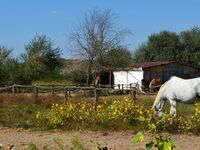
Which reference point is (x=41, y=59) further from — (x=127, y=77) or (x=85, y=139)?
(x=85, y=139)

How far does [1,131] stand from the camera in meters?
15.1

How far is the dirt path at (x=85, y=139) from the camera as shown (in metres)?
11.6

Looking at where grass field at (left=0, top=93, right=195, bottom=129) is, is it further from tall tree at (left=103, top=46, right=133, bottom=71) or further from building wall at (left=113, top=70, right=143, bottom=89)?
building wall at (left=113, top=70, right=143, bottom=89)

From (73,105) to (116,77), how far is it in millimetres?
45951

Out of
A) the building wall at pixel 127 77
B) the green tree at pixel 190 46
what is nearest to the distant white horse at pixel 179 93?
the building wall at pixel 127 77

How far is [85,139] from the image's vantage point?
42.4 feet

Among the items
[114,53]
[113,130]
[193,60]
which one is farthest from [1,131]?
[193,60]

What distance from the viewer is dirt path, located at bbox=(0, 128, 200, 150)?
38.0 feet

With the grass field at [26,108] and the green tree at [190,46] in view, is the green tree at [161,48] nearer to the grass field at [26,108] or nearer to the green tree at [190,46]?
the green tree at [190,46]

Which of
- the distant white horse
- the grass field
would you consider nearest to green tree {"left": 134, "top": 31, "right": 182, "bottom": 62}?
the grass field

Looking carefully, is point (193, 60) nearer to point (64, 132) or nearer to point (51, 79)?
point (51, 79)

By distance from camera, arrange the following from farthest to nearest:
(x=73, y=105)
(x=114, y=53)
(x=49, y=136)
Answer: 1. (x=114, y=53)
2. (x=73, y=105)
3. (x=49, y=136)

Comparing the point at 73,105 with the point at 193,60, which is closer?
the point at 73,105

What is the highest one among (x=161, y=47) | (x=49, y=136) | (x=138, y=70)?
(x=161, y=47)
